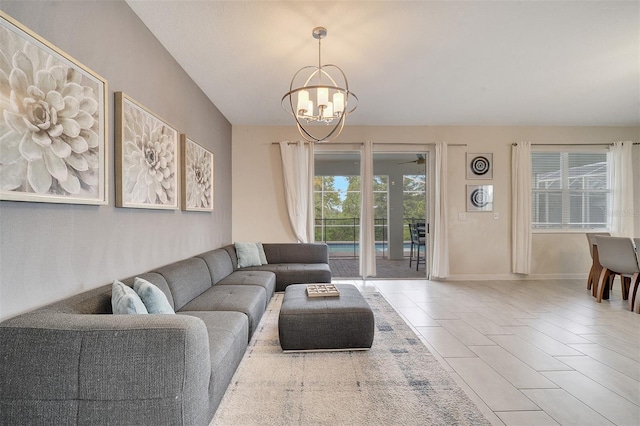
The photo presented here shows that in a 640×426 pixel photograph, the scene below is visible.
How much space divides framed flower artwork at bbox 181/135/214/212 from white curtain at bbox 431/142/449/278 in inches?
151

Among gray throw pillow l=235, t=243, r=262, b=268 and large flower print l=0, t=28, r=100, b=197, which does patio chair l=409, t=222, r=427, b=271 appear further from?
large flower print l=0, t=28, r=100, b=197

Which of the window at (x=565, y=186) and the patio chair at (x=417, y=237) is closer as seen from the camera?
the window at (x=565, y=186)

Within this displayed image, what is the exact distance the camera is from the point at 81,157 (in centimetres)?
165

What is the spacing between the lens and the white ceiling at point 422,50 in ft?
7.41

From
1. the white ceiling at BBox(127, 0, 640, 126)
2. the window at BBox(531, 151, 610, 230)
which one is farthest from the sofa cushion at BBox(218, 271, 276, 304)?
the window at BBox(531, 151, 610, 230)

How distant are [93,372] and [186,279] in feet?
4.62

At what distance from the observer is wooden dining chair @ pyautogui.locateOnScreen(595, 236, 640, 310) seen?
347cm

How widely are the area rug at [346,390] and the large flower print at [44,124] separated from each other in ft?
5.18

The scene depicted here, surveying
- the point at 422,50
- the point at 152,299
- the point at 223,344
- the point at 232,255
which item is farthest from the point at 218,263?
the point at 422,50

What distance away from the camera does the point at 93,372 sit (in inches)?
45.2

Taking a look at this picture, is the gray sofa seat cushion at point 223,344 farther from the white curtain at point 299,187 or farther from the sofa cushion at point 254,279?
the white curtain at point 299,187

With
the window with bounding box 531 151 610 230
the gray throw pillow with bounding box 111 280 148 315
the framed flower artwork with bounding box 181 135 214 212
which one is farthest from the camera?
the window with bounding box 531 151 610 230

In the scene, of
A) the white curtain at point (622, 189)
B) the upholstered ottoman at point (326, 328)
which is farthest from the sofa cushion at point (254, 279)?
the white curtain at point (622, 189)

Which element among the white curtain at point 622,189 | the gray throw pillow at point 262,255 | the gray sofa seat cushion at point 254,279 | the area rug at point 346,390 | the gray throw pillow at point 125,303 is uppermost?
the white curtain at point 622,189
